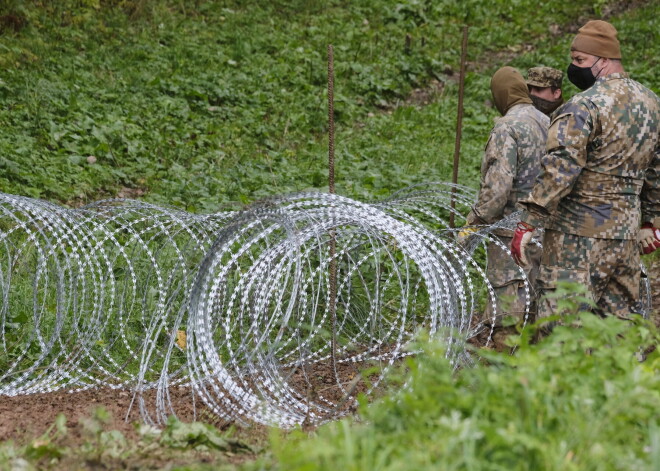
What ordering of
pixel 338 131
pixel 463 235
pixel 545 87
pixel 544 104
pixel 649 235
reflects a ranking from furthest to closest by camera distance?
pixel 338 131 → pixel 544 104 → pixel 545 87 → pixel 463 235 → pixel 649 235

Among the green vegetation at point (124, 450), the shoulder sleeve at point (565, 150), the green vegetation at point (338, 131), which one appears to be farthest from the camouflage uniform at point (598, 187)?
the green vegetation at point (124, 450)

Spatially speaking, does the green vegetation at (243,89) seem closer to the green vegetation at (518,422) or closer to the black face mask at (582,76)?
the black face mask at (582,76)

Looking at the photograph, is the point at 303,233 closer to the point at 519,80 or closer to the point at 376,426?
the point at 376,426

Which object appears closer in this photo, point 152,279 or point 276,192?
point 152,279

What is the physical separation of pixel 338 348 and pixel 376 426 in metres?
3.73

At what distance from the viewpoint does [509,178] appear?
6.43 meters

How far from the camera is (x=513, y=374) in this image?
10.8 feet

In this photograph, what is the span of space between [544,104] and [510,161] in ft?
2.64

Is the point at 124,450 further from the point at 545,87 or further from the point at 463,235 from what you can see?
the point at 545,87

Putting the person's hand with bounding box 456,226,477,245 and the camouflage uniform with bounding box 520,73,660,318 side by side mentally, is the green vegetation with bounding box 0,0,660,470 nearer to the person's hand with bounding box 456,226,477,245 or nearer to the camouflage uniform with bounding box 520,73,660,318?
the camouflage uniform with bounding box 520,73,660,318

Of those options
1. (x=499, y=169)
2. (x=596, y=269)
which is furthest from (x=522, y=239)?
(x=499, y=169)

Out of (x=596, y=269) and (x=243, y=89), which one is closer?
(x=596, y=269)

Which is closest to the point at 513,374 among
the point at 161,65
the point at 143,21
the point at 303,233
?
the point at 303,233

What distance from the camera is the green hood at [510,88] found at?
267 inches
